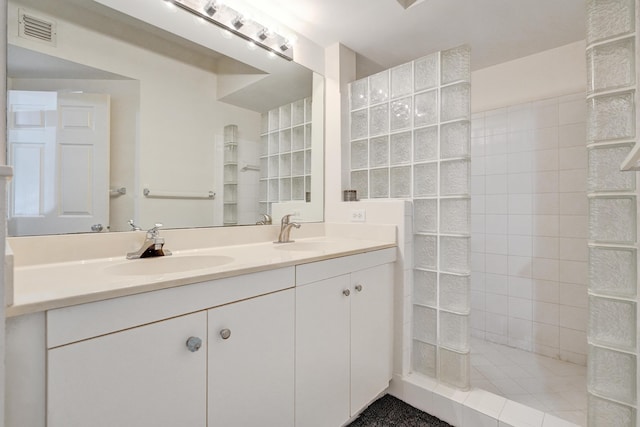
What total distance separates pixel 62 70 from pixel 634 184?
7.04 ft

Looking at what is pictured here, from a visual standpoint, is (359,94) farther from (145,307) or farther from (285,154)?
(145,307)

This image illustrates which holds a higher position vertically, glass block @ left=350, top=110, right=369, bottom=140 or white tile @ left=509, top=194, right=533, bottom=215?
glass block @ left=350, top=110, right=369, bottom=140

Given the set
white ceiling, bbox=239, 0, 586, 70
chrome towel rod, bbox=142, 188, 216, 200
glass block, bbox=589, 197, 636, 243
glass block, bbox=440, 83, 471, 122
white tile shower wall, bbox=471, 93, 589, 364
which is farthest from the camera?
white tile shower wall, bbox=471, 93, 589, 364

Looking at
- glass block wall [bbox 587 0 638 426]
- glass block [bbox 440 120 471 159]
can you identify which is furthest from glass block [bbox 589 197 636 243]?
glass block [bbox 440 120 471 159]

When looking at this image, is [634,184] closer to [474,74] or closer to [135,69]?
[474,74]

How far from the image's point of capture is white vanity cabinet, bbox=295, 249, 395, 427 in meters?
1.17

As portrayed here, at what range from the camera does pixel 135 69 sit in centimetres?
130

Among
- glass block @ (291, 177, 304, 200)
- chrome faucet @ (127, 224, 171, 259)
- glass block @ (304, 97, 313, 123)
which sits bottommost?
chrome faucet @ (127, 224, 171, 259)

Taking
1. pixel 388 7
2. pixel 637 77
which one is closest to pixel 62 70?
pixel 388 7

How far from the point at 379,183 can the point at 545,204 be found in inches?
50.6

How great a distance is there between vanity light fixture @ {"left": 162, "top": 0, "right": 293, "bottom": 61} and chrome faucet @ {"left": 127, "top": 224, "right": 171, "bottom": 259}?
3.43ft

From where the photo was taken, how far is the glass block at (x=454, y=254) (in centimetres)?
158

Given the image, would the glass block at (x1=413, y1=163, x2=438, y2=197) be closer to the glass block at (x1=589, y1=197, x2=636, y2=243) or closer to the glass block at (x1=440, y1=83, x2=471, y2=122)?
the glass block at (x1=440, y1=83, x2=471, y2=122)

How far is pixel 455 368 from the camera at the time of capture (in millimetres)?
1595
